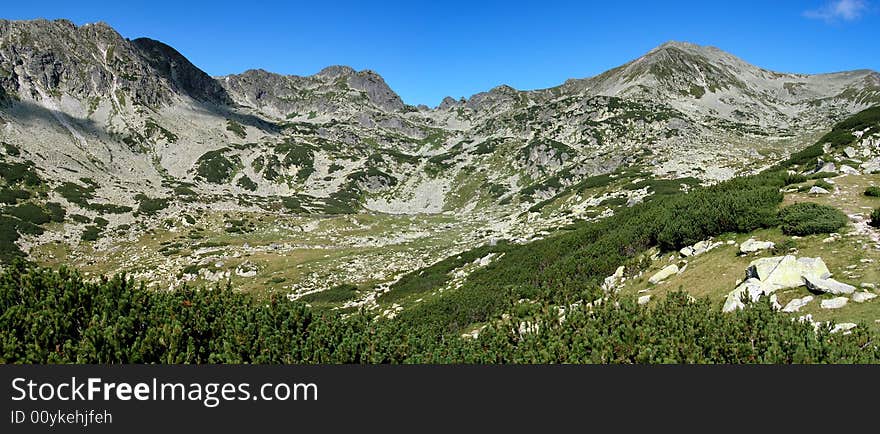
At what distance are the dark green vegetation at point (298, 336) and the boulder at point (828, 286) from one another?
227 centimetres

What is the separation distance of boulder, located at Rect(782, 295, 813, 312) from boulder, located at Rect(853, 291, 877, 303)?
705 millimetres

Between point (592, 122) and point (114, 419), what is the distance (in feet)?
438

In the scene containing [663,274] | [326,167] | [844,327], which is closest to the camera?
[844,327]

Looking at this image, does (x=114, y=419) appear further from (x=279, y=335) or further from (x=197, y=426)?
(x=279, y=335)

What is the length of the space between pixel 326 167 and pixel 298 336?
132 metres

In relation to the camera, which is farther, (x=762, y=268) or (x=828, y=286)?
(x=762, y=268)

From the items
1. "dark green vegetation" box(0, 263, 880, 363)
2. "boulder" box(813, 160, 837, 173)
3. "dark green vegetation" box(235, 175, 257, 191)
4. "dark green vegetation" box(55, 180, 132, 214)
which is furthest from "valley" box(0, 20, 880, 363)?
"dark green vegetation" box(235, 175, 257, 191)

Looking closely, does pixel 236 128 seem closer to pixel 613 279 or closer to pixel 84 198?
pixel 84 198

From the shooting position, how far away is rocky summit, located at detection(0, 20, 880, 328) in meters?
46.0

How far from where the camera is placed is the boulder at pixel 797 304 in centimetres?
928

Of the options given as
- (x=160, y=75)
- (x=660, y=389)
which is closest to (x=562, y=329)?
(x=660, y=389)

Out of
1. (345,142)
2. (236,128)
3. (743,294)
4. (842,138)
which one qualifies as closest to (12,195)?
(236,128)

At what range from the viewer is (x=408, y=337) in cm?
853

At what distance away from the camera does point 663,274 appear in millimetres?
14047
